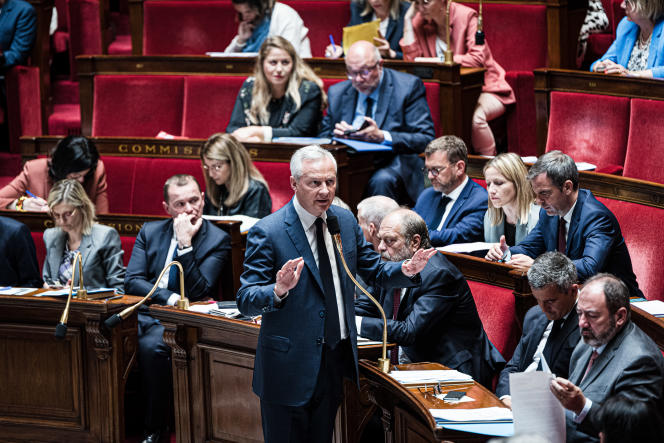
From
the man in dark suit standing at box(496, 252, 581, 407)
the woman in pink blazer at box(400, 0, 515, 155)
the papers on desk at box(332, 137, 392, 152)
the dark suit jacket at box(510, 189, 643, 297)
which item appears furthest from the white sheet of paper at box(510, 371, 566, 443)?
the woman in pink blazer at box(400, 0, 515, 155)

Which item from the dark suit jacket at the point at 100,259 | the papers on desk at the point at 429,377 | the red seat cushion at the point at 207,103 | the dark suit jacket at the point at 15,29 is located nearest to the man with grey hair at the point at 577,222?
→ the papers on desk at the point at 429,377

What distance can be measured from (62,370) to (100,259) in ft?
1.33

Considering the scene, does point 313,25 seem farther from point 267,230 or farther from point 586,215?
point 267,230

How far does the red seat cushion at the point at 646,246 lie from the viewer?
271 centimetres

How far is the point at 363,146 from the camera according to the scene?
3381mm

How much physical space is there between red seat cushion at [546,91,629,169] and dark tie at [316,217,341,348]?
5.61ft

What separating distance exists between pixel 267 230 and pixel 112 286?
4.18 ft

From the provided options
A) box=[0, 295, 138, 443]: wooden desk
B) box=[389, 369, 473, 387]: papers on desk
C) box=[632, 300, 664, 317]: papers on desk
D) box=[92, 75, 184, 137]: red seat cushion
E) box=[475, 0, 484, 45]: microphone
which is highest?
box=[475, 0, 484, 45]: microphone

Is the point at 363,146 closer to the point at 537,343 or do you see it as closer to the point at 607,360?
the point at 537,343

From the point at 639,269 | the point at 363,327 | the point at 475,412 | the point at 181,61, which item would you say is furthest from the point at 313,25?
the point at 475,412

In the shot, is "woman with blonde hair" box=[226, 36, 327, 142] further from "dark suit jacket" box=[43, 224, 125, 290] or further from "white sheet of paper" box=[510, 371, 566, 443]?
"white sheet of paper" box=[510, 371, 566, 443]

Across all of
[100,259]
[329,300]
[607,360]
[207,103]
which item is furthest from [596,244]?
[207,103]

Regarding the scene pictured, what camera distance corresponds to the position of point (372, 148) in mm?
3373

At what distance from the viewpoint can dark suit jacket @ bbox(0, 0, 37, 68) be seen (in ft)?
14.1
